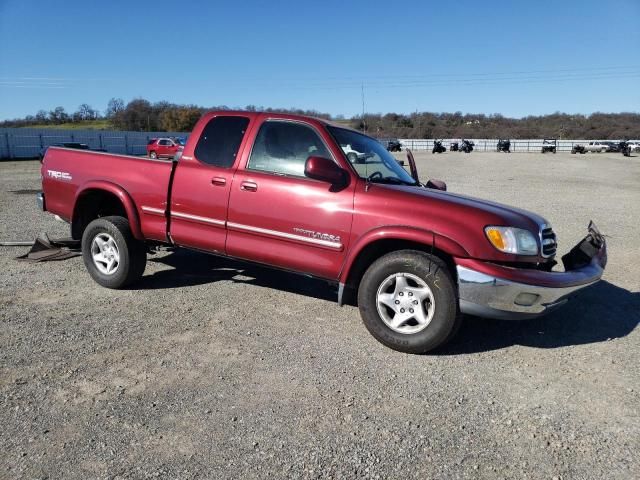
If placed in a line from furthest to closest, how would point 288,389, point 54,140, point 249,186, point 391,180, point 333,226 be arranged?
point 54,140 → point 391,180 → point 249,186 → point 333,226 → point 288,389

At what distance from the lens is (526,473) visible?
2648 millimetres

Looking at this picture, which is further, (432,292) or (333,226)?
(333,226)

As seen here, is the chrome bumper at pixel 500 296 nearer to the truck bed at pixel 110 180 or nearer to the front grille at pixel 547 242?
the front grille at pixel 547 242

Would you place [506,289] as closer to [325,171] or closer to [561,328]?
[561,328]

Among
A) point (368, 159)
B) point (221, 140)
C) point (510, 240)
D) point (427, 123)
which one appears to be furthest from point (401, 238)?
point (427, 123)

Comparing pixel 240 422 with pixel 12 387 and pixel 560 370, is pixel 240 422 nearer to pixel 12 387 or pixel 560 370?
pixel 12 387

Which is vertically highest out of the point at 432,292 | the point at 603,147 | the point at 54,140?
the point at 54,140

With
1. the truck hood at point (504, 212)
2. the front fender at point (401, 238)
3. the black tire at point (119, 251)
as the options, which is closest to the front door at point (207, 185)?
the black tire at point (119, 251)

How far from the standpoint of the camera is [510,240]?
3887 millimetres

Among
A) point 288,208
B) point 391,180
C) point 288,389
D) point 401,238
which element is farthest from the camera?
point 391,180

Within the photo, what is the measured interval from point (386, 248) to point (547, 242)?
130 cm

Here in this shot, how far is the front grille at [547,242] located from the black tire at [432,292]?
85 centimetres

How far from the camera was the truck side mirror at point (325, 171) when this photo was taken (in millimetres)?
4152

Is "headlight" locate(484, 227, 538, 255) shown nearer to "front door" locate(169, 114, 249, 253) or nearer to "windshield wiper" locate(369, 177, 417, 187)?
"windshield wiper" locate(369, 177, 417, 187)
